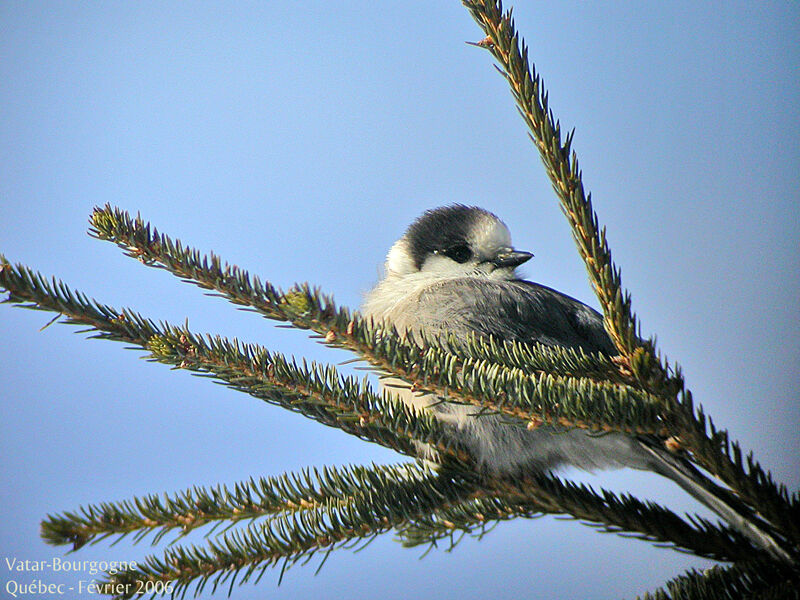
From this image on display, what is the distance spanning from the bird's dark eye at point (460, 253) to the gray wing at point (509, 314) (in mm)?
136

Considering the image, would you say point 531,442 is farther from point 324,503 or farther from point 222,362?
point 222,362

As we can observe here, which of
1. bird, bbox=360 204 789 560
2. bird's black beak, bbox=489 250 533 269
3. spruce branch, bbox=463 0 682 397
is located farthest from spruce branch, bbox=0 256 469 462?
bird's black beak, bbox=489 250 533 269

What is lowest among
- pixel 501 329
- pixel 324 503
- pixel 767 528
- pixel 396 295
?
pixel 767 528

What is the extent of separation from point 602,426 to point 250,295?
Result: 26 centimetres

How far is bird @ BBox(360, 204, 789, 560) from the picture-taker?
2.01 feet

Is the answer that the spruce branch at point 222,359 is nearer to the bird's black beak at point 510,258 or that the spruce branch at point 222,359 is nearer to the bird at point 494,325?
the bird at point 494,325

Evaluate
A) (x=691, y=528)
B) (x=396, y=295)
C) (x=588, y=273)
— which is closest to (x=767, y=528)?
(x=691, y=528)

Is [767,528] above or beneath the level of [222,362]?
beneath

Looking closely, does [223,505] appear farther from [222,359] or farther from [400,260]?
[400,260]

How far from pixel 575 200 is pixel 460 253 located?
63 cm

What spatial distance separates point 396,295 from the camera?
104cm

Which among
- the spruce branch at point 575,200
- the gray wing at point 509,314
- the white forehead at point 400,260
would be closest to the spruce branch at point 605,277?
the spruce branch at point 575,200

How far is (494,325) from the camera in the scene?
839 millimetres

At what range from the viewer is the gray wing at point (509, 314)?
0.84 m
